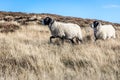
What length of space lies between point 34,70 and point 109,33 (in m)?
9.80

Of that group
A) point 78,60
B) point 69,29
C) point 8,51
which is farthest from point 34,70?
point 69,29

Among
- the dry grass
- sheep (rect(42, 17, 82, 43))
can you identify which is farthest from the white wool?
the dry grass

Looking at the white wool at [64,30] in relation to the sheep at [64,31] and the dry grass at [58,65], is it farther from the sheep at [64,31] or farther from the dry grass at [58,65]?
the dry grass at [58,65]

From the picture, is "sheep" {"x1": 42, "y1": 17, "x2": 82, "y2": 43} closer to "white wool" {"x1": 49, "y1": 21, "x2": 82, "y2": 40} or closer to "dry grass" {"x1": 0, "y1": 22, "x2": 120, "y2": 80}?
"white wool" {"x1": 49, "y1": 21, "x2": 82, "y2": 40}

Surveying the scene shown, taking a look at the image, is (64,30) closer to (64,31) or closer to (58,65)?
(64,31)

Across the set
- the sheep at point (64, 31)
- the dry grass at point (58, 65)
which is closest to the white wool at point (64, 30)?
the sheep at point (64, 31)

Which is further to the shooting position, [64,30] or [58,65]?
[64,30]

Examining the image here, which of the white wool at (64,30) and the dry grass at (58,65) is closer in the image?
the dry grass at (58,65)

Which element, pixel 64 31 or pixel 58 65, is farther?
pixel 64 31

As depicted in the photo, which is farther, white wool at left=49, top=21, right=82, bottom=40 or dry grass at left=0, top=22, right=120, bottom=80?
white wool at left=49, top=21, right=82, bottom=40

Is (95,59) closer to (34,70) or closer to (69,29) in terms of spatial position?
(34,70)

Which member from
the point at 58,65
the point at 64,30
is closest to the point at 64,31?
the point at 64,30

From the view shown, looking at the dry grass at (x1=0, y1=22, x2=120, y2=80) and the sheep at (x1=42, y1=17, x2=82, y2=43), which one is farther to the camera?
the sheep at (x1=42, y1=17, x2=82, y2=43)

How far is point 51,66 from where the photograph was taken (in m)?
7.89
